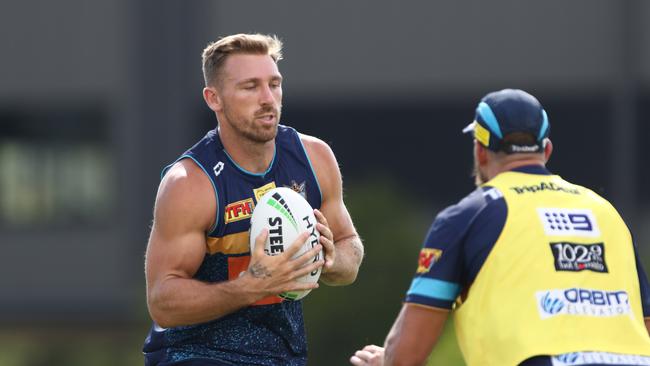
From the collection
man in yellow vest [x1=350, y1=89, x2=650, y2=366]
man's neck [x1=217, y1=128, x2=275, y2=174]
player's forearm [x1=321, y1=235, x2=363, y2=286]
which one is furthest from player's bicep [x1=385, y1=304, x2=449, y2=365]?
man's neck [x1=217, y1=128, x2=275, y2=174]

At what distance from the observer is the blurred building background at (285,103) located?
2769cm

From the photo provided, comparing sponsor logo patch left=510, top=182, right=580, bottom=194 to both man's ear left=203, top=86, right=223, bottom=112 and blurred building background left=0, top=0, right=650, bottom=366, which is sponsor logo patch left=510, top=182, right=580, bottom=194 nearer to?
man's ear left=203, top=86, right=223, bottom=112

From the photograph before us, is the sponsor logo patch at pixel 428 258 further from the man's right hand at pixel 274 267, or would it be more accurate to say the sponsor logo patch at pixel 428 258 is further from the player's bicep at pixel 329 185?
the player's bicep at pixel 329 185

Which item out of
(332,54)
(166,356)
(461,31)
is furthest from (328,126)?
(166,356)

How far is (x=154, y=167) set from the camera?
29672mm

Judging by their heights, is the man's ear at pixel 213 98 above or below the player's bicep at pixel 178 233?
above

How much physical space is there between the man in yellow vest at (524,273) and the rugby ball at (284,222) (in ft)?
2.48

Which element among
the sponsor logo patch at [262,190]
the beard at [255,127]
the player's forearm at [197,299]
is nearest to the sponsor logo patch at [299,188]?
the sponsor logo patch at [262,190]

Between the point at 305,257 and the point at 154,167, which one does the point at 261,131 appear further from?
the point at 154,167

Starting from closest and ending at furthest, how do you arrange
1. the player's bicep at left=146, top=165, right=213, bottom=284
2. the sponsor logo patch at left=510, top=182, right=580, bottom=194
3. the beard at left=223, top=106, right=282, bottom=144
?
the sponsor logo patch at left=510, top=182, right=580, bottom=194
the player's bicep at left=146, top=165, right=213, bottom=284
the beard at left=223, top=106, right=282, bottom=144

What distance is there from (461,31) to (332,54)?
2.75 meters

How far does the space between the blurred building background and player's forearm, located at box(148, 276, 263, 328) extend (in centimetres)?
2000

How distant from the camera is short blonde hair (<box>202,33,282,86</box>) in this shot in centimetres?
665

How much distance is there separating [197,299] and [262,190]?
68 cm
